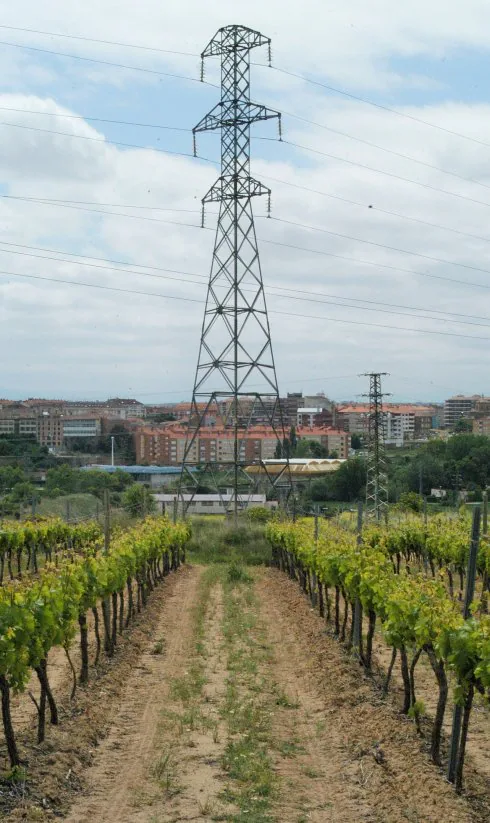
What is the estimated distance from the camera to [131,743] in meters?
10.0

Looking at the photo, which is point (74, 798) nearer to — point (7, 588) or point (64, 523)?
point (7, 588)

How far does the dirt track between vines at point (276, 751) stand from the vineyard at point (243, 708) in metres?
0.03

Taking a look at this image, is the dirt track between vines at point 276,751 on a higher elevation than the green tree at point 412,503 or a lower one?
higher

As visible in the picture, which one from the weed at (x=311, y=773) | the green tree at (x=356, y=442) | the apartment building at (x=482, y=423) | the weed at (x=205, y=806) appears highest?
the apartment building at (x=482, y=423)

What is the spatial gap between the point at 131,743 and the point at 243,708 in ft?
6.22

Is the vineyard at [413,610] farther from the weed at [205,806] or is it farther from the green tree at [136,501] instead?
the green tree at [136,501]

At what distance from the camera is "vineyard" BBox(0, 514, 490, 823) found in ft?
27.1

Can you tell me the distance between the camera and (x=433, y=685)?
12812 mm

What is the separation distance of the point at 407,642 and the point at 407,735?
1099 mm

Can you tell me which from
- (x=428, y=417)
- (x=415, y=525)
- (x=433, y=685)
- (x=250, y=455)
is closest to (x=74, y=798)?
(x=433, y=685)

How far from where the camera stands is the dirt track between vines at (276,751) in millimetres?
8062

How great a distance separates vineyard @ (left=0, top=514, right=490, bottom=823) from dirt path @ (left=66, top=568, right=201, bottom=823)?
24 mm

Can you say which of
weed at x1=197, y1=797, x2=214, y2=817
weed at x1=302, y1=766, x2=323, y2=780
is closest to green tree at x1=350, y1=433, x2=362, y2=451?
weed at x1=302, y1=766, x2=323, y2=780

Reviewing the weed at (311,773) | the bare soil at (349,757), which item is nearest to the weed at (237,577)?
the bare soil at (349,757)
